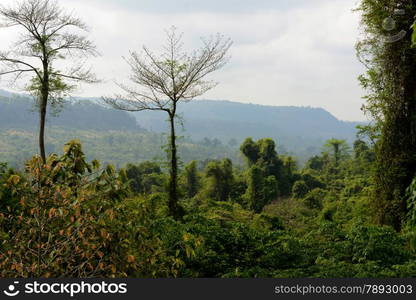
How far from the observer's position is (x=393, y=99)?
8.55m

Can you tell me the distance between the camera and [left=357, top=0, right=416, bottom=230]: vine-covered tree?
829cm

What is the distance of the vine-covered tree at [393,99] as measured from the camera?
8289mm

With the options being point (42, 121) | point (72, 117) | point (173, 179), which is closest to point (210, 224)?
point (173, 179)

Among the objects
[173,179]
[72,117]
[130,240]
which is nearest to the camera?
[130,240]

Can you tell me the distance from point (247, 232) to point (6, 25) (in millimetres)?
8961

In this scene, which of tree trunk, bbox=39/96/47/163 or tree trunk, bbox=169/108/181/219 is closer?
tree trunk, bbox=169/108/181/219

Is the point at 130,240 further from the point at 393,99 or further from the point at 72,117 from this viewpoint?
the point at 72,117

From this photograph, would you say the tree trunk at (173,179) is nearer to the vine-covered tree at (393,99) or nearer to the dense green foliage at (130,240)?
the dense green foliage at (130,240)

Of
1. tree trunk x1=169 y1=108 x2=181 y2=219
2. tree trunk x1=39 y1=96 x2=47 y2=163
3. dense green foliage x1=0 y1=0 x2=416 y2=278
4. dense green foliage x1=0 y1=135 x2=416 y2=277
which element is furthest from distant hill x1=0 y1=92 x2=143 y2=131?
dense green foliage x1=0 y1=135 x2=416 y2=277

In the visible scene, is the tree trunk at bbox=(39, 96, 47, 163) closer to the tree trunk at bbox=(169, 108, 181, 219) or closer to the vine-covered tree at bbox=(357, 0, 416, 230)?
the tree trunk at bbox=(169, 108, 181, 219)

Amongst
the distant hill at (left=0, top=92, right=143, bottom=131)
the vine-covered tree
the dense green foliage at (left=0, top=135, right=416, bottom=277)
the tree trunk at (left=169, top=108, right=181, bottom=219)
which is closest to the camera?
the dense green foliage at (left=0, top=135, right=416, bottom=277)

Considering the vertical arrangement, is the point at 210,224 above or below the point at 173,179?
below

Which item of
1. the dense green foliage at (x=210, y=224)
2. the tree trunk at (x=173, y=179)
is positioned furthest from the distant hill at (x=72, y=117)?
the dense green foliage at (x=210, y=224)

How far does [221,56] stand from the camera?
11047mm
